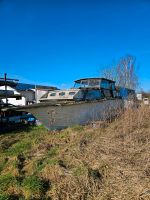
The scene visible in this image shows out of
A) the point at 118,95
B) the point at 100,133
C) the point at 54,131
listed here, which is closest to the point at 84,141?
the point at 100,133

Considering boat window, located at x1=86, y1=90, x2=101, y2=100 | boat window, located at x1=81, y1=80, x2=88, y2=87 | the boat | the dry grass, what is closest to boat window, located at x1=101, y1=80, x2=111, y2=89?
the boat

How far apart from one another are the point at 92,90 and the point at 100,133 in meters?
5.54

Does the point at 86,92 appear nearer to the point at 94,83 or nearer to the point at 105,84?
the point at 94,83

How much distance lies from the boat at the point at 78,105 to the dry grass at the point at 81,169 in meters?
2.93

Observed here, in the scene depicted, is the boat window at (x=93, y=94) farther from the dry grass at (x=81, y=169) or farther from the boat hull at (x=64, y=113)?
the dry grass at (x=81, y=169)

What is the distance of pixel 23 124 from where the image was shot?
48.3 ft

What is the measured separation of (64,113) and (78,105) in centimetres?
98

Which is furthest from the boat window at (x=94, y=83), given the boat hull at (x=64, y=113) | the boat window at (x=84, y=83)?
the boat hull at (x=64, y=113)

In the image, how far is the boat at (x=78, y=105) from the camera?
40.0 feet

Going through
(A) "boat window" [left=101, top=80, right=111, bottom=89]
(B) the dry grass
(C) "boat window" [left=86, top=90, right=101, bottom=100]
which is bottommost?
(B) the dry grass

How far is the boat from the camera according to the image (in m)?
12.2

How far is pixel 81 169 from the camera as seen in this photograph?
19.6ft

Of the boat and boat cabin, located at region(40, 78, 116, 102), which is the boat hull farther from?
boat cabin, located at region(40, 78, 116, 102)

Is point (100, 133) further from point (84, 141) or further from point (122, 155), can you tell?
point (122, 155)
